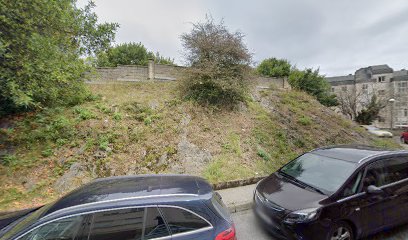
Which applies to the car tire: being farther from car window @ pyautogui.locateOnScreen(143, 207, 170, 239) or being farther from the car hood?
car window @ pyautogui.locateOnScreen(143, 207, 170, 239)

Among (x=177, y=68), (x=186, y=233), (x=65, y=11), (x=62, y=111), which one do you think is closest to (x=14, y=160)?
(x=62, y=111)

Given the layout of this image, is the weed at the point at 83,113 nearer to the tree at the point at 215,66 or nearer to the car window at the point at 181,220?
the tree at the point at 215,66

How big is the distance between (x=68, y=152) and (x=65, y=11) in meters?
4.43

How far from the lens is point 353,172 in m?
3.41

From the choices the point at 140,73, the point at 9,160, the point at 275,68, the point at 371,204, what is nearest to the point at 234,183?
the point at 371,204

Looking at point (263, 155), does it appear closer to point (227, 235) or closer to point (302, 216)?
A: point (302, 216)

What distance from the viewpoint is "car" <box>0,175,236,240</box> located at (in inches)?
80.0

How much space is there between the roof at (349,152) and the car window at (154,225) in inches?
144

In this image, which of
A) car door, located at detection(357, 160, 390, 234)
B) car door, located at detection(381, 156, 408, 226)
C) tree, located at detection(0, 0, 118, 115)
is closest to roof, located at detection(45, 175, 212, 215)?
car door, located at detection(357, 160, 390, 234)

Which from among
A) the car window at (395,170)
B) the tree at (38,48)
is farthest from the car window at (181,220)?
the tree at (38,48)

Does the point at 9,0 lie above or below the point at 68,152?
above

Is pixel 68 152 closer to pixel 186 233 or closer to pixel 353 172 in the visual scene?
pixel 186 233

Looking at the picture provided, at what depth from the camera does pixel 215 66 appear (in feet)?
32.0

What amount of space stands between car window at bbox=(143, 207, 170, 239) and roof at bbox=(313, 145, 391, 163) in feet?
12.0
